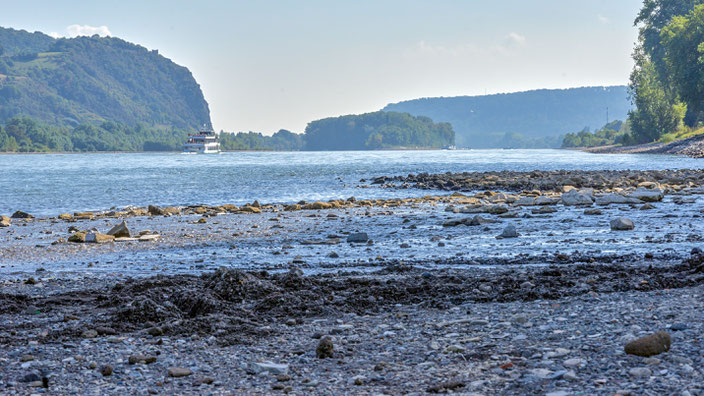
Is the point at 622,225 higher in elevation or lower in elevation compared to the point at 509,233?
higher

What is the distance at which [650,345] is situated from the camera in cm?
692

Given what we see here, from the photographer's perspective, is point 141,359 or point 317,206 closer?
point 141,359

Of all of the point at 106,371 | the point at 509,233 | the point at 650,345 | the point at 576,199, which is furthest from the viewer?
the point at 576,199

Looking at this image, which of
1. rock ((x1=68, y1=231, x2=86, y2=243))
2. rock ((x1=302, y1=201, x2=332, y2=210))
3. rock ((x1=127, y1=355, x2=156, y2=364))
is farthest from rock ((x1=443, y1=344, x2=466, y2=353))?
rock ((x1=302, y1=201, x2=332, y2=210))

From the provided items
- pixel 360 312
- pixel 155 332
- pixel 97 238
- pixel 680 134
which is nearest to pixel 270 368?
pixel 155 332

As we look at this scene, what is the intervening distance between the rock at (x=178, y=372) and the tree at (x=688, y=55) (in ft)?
286

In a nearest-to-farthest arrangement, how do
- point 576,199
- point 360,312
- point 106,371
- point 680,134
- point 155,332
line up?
point 106,371
point 155,332
point 360,312
point 576,199
point 680,134

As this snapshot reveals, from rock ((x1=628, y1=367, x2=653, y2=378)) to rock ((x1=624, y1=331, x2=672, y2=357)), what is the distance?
370mm

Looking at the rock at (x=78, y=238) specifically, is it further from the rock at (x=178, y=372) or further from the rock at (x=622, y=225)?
the rock at (x=622, y=225)

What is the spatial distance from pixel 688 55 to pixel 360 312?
8841 centimetres

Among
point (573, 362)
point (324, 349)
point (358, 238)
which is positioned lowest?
point (358, 238)

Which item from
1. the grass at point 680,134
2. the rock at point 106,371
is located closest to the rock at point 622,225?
the rock at point 106,371

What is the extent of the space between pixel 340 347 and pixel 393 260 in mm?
6704

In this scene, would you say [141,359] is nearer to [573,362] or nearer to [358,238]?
[573,362]
